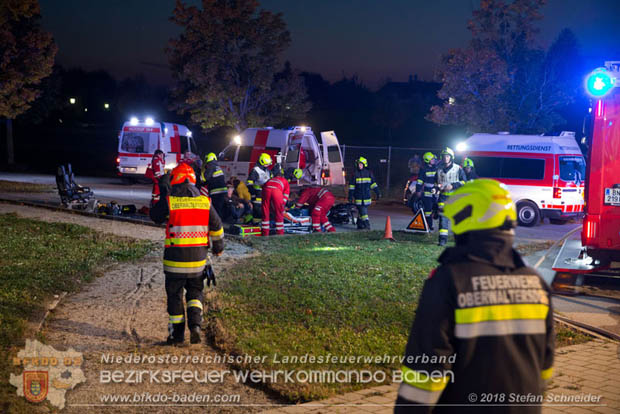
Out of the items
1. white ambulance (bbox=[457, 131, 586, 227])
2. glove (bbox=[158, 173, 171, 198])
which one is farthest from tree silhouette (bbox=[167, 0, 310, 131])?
glove (bbox=[158, 173, 171, 198])

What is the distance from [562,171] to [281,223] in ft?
28.0

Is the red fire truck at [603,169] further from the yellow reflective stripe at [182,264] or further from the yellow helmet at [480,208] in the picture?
the yellow helmet at [480,208]

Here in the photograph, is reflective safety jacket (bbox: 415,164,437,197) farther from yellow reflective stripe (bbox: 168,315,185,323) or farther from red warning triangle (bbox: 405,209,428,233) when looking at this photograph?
yellow reflective stripe (bbox: 168,315,185,323)

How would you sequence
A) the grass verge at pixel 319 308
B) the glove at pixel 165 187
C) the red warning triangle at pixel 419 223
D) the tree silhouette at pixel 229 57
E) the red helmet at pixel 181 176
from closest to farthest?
the grass verge at pixel 319 308 → the red helmet at pixel 181 176 → the glove at pixel 165 187 → the red warning triangle at pixel 419 223 → the tree silhouette at pixel 229 57

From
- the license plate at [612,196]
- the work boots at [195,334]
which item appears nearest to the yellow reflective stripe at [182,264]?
the work boots at [195,334]

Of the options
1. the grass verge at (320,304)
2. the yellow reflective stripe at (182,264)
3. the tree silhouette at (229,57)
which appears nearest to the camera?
the grass verge at (320,304)

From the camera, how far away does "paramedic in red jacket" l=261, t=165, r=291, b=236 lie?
41.7 feet

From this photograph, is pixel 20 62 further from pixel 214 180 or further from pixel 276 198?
pixel 276 198

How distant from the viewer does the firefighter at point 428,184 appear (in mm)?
13250

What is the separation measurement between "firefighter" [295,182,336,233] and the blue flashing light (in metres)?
6.11

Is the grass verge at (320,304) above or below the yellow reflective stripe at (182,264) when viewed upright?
below

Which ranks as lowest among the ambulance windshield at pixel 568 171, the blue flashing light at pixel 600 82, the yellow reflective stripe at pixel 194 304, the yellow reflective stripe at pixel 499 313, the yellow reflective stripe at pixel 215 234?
the yellow reflective stripe at pixel 194 304

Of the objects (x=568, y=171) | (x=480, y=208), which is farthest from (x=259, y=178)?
(x=480, y=208)

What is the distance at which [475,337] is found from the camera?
236 cm
